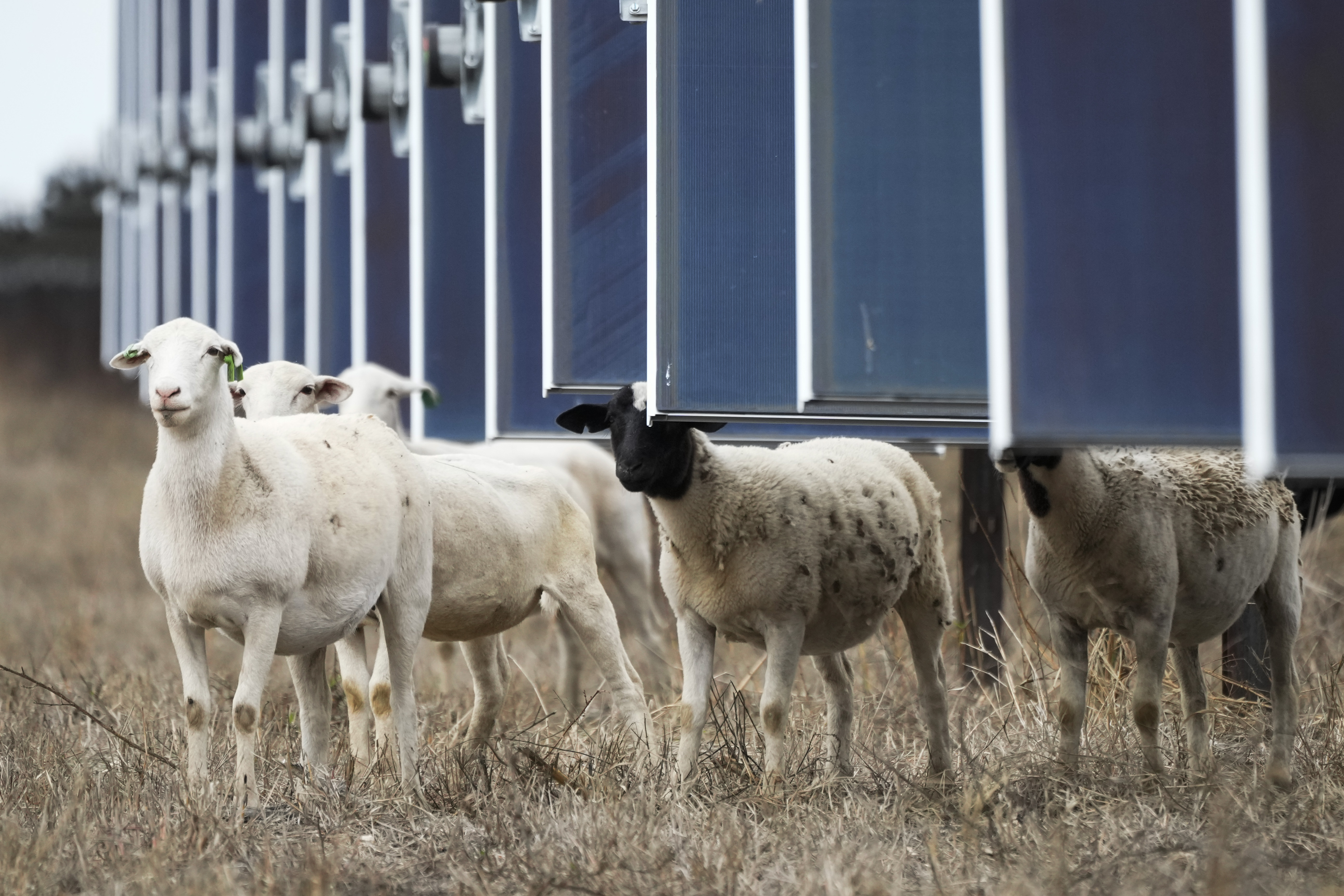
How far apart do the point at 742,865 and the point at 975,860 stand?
67 centimetres

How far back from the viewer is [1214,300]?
425 cm

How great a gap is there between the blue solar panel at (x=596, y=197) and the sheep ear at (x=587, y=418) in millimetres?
410

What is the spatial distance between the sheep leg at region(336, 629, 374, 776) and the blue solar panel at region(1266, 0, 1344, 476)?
11.5ft

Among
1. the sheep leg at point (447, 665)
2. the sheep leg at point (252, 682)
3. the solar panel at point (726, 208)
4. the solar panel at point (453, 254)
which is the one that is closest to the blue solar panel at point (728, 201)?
the solar panel at point (726, 208)

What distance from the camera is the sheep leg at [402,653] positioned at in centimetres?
560

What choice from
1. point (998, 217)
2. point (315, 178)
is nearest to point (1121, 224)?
point (998, 217)

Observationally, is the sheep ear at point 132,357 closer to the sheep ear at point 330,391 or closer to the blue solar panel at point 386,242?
the sheep ear at point 330,391

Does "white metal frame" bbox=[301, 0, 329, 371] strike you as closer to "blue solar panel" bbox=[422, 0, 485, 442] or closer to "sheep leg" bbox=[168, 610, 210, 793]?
"blue solar panel" bbox=[422, 0, 485, 442]

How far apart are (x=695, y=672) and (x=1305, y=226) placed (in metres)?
2.71

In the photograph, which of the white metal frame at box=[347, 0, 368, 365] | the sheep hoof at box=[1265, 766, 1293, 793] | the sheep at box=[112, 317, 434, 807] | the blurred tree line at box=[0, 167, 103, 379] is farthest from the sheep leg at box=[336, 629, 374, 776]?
the blurred tree line at box=[0, 167, 103, 379]

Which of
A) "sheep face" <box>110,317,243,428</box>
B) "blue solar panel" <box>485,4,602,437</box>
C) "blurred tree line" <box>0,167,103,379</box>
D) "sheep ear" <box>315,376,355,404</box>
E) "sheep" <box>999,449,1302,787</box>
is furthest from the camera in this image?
"blurred tree line" <box>0,167,103,379</box>

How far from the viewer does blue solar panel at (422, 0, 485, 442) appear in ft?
28.5

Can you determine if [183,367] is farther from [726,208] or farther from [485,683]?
[485,683]

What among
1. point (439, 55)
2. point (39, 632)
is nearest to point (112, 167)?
point (39, 632)
